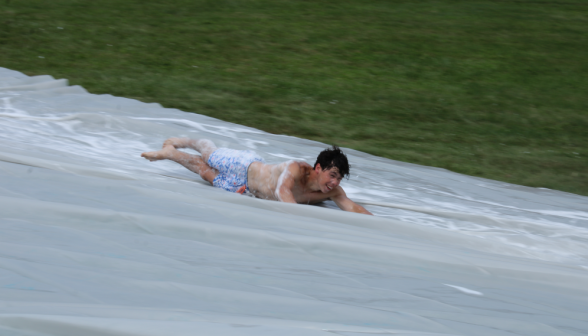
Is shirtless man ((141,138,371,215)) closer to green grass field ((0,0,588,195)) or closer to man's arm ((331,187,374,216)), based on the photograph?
man's arm ((331,187,374,216))

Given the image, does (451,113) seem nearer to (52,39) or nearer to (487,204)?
(487,204)

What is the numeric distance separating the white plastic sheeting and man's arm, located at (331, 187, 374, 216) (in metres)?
0.12

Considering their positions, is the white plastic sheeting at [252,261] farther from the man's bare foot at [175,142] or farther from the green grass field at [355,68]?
the green grass field at [355,68]

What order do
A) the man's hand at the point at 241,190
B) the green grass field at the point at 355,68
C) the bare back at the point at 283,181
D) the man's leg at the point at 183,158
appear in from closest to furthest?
the bare back at the point at 283,181 < the man's hand at the point at 241,190 < the man's leg at the point at 183,158 < the green grass field at the point at 355,68

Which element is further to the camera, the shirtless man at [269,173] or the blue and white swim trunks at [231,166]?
the blue and white swim trunks at [231,166]

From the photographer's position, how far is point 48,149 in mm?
3244

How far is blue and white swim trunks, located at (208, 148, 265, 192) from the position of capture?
10.5 feet

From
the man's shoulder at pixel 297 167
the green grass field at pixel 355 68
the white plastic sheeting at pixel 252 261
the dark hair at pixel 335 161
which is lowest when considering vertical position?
the white plastic sheeting at pixel 252 261

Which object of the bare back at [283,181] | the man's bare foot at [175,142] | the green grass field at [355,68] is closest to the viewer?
the bare back at [283,181]

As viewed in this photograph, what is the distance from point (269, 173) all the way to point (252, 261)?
1.48m

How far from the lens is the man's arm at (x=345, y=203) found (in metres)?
2.98

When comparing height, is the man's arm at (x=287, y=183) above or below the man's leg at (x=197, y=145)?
below

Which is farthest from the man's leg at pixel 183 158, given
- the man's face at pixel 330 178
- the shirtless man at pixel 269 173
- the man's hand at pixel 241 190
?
the man's face at pixel 330 178

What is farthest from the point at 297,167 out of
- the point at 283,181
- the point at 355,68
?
the point at 355,68
